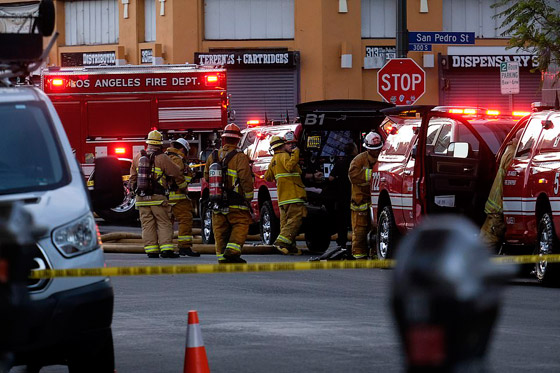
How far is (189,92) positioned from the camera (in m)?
27.3

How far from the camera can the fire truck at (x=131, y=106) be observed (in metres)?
27.0

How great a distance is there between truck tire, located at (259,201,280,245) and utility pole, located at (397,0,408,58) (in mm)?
3253

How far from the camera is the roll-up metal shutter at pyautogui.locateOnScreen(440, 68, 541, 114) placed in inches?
1518

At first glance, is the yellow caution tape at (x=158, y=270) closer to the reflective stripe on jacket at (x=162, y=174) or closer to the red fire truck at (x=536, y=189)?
the red fire truck at (x=536, y=189)

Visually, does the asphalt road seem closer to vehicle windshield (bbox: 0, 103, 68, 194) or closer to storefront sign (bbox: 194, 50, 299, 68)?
vehicle windshield (bbox: 0, 103, 68, 194)

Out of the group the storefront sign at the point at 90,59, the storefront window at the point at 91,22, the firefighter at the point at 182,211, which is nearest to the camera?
the firefighter at the point at 182,211

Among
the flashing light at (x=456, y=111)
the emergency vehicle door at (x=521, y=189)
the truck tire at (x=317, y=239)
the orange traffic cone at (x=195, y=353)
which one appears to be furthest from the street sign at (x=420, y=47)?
the orange traffic cone at (x=195, y=353)

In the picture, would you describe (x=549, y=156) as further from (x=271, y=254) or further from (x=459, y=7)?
(x=459, y=7)

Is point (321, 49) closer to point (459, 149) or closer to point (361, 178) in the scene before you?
point (361, 178)

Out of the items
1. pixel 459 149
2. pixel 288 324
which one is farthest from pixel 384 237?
pixel 288 324

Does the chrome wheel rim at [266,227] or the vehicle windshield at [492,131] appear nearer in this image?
the vehicle windshield at [492,131]

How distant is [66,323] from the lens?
638 centimetres

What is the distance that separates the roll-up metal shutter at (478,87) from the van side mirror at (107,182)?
103 ft

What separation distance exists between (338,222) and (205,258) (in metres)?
2.04
